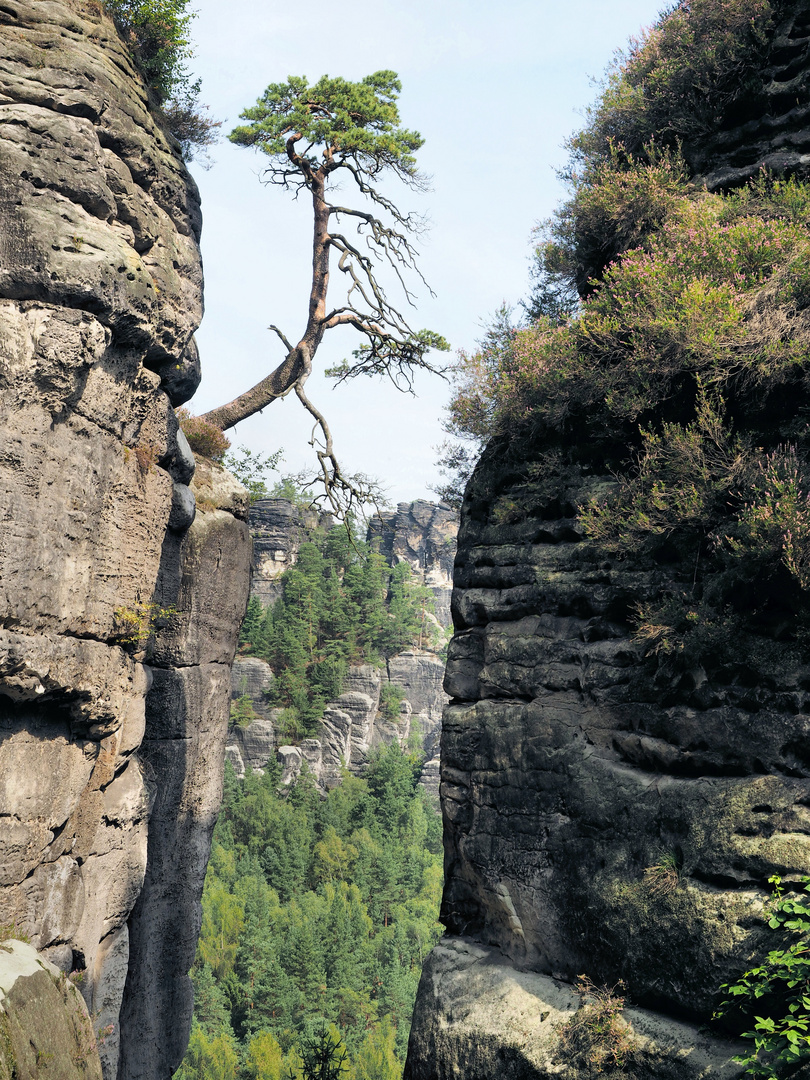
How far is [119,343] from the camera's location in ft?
24.6

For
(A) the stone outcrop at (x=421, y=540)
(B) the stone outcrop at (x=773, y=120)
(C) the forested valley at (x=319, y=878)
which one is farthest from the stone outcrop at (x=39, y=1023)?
(A) the stone outcrop at (x=421, y=540)

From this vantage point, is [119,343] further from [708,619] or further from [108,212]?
[708,619]

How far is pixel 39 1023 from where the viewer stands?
4.80 meters

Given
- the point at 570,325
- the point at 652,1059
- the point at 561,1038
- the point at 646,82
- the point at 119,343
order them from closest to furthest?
the point at 652,1059 < the point at 561,1038 < the point at 119,343 < the point at 570,325 < the point at 646,82

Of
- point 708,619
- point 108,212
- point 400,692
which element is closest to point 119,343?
point 108,212

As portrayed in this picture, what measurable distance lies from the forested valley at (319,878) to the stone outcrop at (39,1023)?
9403 mm

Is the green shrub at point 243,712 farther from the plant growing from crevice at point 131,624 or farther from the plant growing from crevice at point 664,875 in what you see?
the plant growing from crevice at point 664,875

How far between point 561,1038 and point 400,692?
150 ft

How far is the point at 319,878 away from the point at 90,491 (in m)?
33.8

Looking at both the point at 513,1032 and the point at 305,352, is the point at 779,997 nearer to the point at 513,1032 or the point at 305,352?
the point at 513,1032

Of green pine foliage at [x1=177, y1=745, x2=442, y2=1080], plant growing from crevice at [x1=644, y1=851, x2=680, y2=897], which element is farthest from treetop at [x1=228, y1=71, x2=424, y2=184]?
green pine foliage at [x1=177, y1=745, x2=442, y2=1080]

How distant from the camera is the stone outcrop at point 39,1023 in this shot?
14.4ft

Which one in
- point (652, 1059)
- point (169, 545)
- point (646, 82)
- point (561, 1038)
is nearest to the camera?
point (652, 1059)

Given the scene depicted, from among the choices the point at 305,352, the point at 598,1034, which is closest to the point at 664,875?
the point at 598,1034
